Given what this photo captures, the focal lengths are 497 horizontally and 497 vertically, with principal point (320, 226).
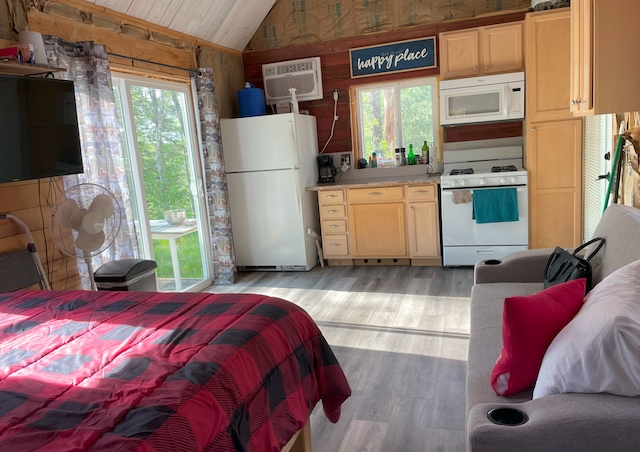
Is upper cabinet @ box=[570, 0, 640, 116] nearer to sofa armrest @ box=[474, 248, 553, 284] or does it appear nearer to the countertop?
sofa armrest @ box=[474, 248, 553, 284]

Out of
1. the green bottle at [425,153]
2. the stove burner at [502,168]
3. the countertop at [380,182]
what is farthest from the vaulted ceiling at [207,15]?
the stove burner at [502,168]

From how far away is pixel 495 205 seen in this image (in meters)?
4.56

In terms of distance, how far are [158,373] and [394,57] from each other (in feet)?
15.0

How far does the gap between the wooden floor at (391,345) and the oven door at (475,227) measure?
325 millimetres

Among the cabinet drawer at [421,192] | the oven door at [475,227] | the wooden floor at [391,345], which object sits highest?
the cabinet drawer at [421,192]

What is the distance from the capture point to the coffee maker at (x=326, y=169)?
5477 millimetres

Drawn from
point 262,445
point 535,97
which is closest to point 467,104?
point 535,97

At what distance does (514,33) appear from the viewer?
14.9 feet

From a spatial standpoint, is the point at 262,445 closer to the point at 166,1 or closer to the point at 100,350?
the point at 100,350

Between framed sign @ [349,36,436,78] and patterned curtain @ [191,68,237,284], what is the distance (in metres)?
1.61

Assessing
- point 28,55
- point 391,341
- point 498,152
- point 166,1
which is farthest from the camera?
point 498,152

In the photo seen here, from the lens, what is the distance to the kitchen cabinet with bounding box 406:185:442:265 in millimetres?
4867

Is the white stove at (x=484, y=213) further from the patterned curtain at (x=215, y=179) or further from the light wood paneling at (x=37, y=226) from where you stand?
the light wood paneling at (x=37, y=226)

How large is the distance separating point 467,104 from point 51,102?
3.54 metres
